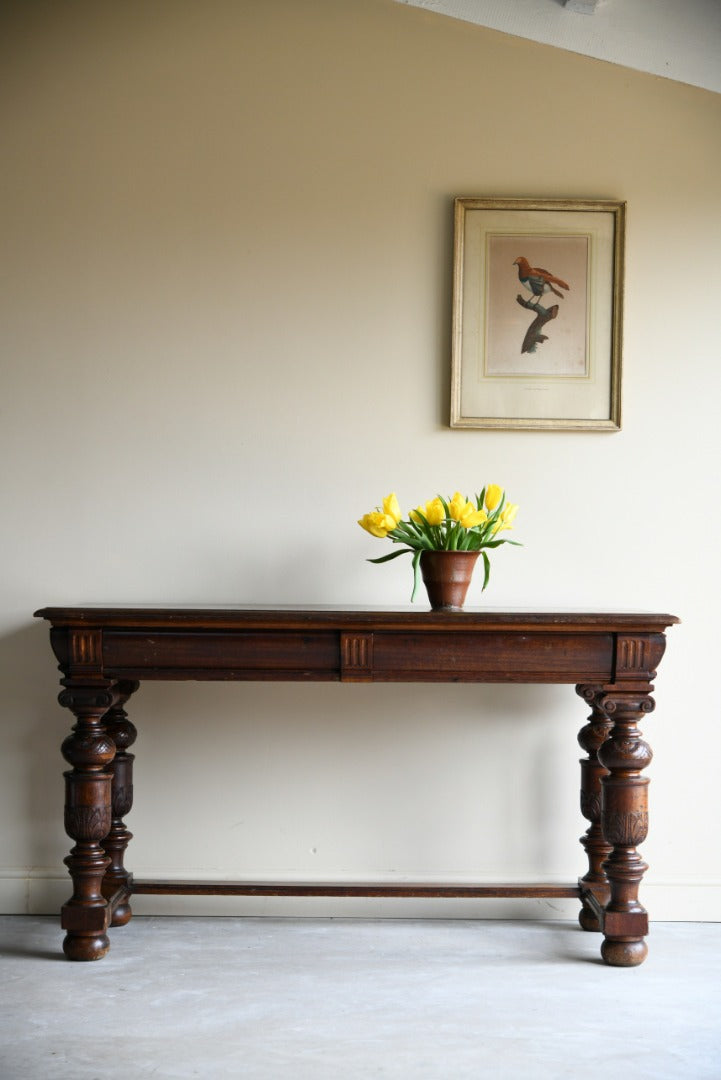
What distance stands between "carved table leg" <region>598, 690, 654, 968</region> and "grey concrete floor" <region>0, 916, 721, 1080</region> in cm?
11

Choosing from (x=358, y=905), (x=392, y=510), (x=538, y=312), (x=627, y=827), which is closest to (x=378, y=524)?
(x=392, y=510)

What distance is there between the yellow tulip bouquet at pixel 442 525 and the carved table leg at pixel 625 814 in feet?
1.70

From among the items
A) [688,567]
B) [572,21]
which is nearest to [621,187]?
[572,21]

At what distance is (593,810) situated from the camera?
9.42 ft

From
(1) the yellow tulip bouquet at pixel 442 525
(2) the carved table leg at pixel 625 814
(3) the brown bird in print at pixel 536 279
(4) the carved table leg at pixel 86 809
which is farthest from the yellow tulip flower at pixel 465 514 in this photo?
(4) the carved table leg at pixel 86 809

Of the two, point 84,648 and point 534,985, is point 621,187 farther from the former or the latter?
point 534,985

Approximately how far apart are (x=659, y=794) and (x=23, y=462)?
2.10 meters

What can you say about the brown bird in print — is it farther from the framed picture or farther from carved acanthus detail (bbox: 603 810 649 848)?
carved acanthus detail (bbox: 603 810 649 848)

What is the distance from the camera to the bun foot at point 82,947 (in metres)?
2.55

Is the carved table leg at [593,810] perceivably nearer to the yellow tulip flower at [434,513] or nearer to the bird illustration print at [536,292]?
the yellow tulip flower at [434,513]

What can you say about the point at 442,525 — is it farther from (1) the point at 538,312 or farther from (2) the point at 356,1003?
(2) the point at 356,1003

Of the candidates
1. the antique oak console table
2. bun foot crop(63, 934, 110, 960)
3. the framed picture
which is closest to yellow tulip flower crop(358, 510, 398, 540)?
the antique oak console table

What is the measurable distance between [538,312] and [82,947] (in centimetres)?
212

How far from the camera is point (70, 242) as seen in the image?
3.06 meters
